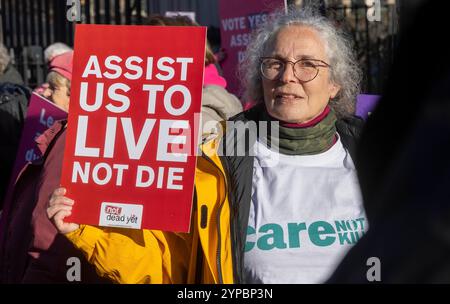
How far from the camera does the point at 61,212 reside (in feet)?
9.08

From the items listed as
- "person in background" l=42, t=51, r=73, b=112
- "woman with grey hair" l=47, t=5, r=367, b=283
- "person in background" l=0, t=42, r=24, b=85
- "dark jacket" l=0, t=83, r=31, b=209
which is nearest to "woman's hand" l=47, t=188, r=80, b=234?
"woman with grey hair" l=47, t=5, r=367, b=283

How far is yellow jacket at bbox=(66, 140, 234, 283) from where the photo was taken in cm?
273

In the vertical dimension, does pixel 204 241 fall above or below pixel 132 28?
below

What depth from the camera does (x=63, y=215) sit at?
2768mm

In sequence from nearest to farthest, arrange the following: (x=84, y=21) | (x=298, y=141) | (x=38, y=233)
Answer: (x=298, y=141) → (x=38, y=233) → (x=84, y=21)

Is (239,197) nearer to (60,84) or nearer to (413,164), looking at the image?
(413,164)

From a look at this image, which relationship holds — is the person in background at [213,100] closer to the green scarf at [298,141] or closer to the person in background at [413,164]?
the green scarf at [298,141]

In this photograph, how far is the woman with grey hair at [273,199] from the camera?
278cm

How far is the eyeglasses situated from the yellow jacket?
0.42m

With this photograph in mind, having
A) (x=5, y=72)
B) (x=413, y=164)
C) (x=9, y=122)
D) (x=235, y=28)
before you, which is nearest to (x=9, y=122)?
(x=9, y=122)

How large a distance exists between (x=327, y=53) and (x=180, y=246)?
889 mm

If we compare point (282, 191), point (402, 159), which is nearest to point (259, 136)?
point (282, 191)
